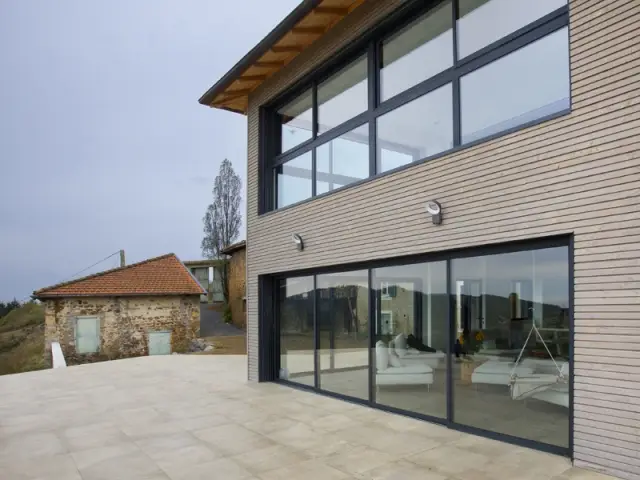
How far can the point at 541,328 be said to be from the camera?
16.5 feet

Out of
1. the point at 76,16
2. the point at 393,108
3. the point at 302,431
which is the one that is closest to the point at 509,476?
the point at 302,431

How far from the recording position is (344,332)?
7.80 meters

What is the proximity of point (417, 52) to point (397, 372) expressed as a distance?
438 centimetres

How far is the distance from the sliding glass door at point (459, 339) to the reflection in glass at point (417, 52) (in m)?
2.45

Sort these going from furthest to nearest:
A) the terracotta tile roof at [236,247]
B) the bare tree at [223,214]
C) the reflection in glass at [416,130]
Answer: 1. the bare tree at [223,214]
2. the terracotta tile roof at [236,247]
3. the reflection in glass at [416,130]

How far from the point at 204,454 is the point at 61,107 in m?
29.6

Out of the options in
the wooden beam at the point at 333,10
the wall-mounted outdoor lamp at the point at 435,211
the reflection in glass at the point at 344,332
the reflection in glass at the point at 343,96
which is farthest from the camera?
the reflection in glass at the point at 343,96

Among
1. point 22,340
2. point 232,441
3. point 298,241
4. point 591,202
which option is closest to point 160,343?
point 22,340

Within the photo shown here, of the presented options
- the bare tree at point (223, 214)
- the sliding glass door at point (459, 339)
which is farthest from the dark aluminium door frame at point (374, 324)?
the bare tree at point (223, 214)

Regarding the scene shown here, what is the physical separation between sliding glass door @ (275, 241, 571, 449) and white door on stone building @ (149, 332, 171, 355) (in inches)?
502

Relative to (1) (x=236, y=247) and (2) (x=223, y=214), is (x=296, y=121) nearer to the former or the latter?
(1) (x=236, y=247)

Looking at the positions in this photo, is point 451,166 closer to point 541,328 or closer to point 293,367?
point 541,328

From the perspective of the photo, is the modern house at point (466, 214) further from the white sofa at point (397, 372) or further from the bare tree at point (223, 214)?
the bare tree at point (223, 214)

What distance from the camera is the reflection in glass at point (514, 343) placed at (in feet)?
16.0
